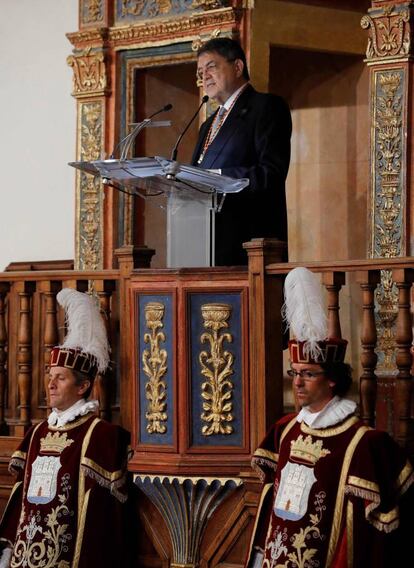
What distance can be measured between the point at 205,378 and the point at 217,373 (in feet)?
0.18

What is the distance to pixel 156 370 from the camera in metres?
5.95

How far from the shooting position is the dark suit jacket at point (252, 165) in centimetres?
607

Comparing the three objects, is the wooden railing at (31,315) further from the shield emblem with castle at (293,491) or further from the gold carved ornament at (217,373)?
the shield emblem with castle at (293,491)

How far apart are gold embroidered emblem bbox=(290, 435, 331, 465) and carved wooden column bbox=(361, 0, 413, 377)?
→ 195 cm

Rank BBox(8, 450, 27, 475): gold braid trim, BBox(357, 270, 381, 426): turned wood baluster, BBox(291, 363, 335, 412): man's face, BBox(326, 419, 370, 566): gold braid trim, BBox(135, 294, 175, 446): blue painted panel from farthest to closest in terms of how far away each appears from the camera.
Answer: BBox(8, 450, 27, 475): gold braid trim, BBox(135, 294, 175, 446): blue painted panel, BBox(357, 270, 381, 426): turned wood baluster, BBox(291, 363, 335, 412): man's face, BBox(326, 419, 370, 566): gold braid trim

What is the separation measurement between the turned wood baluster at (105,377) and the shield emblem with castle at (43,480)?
0.37 meters

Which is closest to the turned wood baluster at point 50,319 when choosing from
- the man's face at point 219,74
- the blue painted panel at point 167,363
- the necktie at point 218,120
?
the blue painted panel at point 167,363

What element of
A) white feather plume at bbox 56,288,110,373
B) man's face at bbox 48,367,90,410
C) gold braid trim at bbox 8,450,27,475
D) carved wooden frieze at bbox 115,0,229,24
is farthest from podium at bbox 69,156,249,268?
carved wooden frieze at bbox 115,0,229,24

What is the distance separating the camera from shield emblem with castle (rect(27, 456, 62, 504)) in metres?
5.99

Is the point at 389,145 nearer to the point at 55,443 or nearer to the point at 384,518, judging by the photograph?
the point at 55,443

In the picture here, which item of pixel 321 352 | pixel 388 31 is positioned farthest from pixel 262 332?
pixel 388 31

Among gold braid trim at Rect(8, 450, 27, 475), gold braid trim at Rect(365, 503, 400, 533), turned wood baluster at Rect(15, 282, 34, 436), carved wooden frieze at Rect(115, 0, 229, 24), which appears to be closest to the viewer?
gold braid trim at Rect(365, 503, 400, 533)

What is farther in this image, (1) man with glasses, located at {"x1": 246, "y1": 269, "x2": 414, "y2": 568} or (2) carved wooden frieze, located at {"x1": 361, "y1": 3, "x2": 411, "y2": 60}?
(2) carved wooden frieze, located at {"x1": 361, "y1": 3, "x2": 411, "y2": 60}

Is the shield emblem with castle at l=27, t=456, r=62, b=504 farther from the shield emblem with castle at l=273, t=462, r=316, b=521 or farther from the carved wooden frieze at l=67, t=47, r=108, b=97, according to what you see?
the carved wooden frieze at l=67, t=47, r=108, b=97
